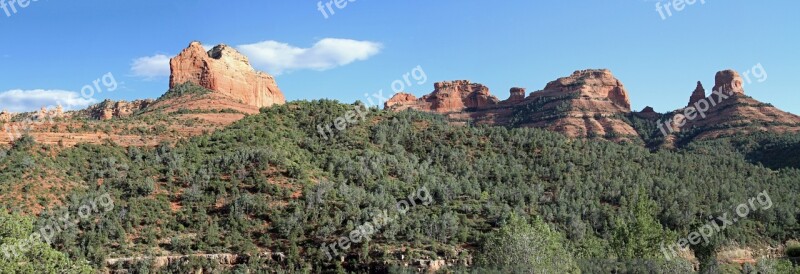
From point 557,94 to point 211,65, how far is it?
11166 centimetres

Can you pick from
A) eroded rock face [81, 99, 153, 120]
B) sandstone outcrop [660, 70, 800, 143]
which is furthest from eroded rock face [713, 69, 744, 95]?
eroded rock face [81, 99, 153, 120]

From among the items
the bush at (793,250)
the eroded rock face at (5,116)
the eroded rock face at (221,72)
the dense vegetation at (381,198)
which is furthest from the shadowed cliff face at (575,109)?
the eroded rock face at (5,116)

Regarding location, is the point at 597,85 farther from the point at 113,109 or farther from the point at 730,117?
the point at 113,109

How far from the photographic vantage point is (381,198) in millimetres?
61781

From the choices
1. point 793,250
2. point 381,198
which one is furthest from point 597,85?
point 381,198

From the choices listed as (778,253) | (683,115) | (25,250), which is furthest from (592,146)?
(683,115)

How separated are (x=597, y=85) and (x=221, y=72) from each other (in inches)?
4628

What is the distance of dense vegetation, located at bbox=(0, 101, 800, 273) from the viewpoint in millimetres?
51562

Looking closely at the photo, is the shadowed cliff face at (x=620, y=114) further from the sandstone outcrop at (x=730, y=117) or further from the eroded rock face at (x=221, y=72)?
the eroded rock face at (x=221, y=72)

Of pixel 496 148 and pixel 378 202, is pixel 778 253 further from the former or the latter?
pixel 378 202

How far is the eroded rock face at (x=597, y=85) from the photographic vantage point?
616ft

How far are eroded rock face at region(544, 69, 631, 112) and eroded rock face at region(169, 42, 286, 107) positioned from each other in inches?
3846

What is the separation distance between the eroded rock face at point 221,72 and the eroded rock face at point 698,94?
12407 cm

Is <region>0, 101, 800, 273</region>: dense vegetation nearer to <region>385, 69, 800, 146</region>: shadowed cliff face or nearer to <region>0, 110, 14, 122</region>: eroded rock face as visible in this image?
<region>0, 110, 14, 122</region>: eroded rock face
